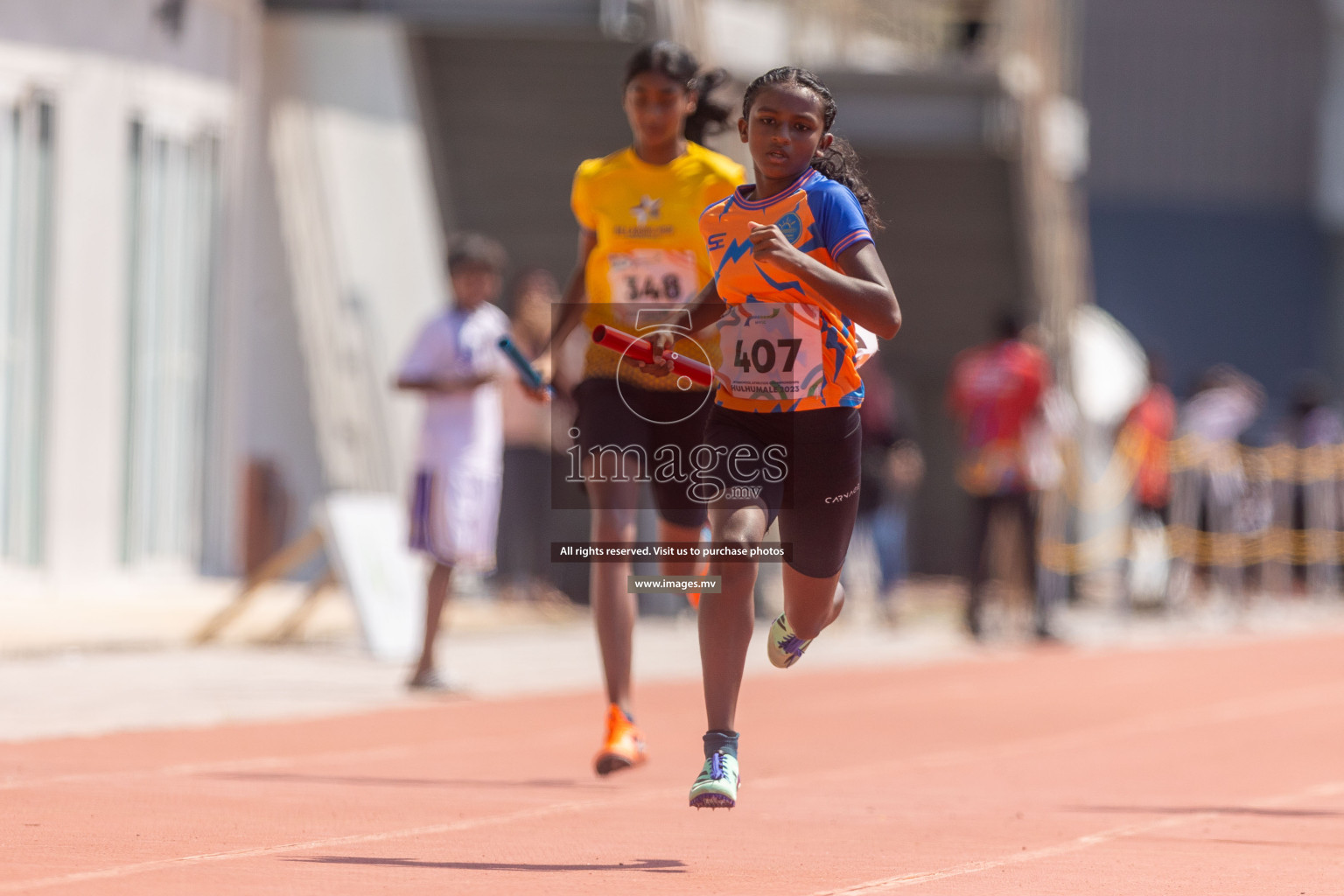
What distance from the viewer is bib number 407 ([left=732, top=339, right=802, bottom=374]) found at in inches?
224

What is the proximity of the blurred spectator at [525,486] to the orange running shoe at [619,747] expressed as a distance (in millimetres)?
8208

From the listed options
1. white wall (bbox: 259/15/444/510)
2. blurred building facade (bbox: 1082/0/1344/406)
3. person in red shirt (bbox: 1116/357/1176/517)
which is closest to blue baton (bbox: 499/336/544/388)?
white wall (bbox: 259/15/444/510)

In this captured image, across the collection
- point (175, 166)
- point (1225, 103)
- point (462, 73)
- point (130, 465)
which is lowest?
point (130, 465)

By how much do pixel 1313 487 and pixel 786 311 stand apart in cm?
1693

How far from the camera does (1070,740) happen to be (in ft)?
30.7

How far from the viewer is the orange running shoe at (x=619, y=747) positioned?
6.78m

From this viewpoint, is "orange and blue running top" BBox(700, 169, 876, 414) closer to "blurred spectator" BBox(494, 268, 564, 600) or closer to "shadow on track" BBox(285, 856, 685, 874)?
"shadow on track" BBox(285, 856, 685, 874)

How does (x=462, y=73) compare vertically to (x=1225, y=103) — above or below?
below

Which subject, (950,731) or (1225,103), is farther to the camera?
(1225,103)

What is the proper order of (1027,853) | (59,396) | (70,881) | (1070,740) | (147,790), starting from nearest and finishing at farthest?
(70,881) < (1027,853) < (147,790) < (1070,740) < (59,396)

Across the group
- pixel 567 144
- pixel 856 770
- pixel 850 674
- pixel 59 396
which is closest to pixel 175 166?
pixel 59 396

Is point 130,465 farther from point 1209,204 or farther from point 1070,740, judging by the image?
point 1209,204

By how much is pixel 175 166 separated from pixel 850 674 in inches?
230

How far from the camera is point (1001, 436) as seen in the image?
50.1ft
